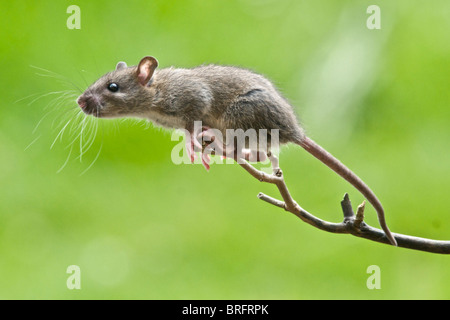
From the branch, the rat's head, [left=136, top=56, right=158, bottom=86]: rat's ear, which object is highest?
[left=136, top=56, right=158, bottom=86]: rat's ear

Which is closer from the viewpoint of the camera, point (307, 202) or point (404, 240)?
point (404, 240)

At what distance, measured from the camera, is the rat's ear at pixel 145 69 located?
67.5 inches

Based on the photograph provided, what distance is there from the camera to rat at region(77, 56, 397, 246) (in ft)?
5.73

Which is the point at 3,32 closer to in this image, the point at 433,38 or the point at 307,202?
the point at 307,202

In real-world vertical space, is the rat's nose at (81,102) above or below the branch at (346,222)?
above

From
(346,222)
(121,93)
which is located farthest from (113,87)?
(346,222)

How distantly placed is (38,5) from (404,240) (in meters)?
2.43

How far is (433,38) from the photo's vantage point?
3.05 meters

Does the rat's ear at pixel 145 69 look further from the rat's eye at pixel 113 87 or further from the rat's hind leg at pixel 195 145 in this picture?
the rat's hind leg at pixel 195 145

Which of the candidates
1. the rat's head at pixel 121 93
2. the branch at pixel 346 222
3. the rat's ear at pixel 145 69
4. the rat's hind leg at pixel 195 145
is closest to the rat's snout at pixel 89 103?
the rat's head at pixel 121 93

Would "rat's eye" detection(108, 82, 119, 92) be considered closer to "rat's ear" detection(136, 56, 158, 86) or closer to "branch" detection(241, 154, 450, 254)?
"rat's ear" detection(136, 56, 158, 86)

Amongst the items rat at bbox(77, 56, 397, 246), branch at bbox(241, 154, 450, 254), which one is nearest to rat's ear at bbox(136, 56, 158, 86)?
rat at bbox(77, 56, 397, 246)

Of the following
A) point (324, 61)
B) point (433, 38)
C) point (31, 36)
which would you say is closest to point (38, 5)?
point (31, 36)

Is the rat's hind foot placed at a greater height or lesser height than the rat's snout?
lesser
